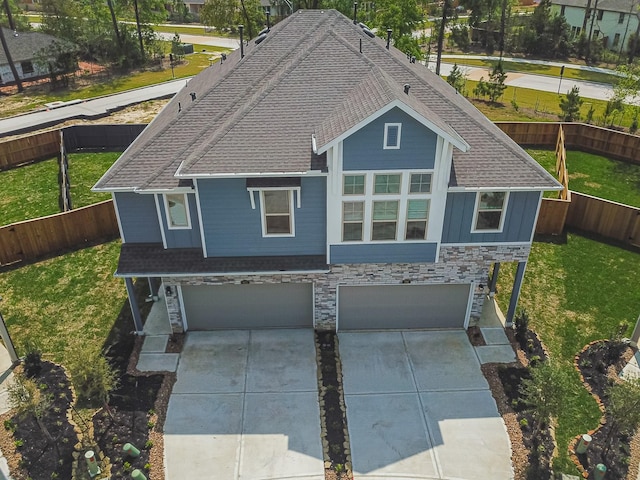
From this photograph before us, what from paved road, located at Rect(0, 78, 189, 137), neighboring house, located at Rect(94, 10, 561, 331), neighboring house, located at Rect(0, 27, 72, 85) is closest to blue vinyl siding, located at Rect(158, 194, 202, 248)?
neighboring house, located at Rect(94, 10, 561, 331)

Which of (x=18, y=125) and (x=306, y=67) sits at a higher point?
(x=306, y=67)

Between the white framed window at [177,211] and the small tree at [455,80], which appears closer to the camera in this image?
the white framed window at [177,211]

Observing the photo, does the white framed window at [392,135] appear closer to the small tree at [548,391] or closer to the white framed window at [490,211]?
the white framed window at [490,211]

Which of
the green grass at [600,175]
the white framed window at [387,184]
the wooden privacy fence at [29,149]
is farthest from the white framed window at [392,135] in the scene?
the wooden privacy fence at [29,149]

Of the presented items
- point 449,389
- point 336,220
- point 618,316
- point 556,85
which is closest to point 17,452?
point 336,220

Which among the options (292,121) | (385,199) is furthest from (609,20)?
(385,199)

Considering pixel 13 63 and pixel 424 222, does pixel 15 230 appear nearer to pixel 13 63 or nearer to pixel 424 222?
pixel 424 222
